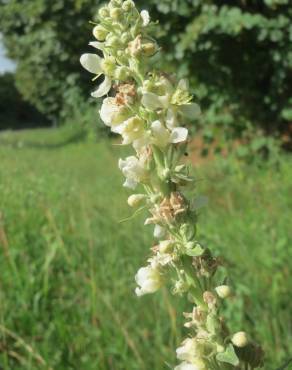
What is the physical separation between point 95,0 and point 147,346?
5802 mm

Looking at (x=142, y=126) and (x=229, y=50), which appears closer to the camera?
(x=142, y=126)

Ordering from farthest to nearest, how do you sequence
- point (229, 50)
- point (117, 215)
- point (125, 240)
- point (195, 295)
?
point (229, 50)
point (117, 215)
point (125, 240)
point (195, 295)

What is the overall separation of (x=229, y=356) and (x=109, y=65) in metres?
0.56

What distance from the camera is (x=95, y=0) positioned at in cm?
781

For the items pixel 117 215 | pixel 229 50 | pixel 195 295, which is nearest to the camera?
pixel 195 295

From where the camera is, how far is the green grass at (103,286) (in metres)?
2.85

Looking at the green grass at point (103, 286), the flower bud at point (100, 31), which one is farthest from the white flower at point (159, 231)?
the green grass at point (103, 286)

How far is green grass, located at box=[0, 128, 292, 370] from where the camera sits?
112 inches

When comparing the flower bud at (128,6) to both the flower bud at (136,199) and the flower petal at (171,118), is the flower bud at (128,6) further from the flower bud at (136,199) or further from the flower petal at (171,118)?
the flower bud at (136,199)

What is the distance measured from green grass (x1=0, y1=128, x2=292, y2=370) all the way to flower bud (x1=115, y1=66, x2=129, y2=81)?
1459 mm

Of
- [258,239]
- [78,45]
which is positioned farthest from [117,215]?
[78,45]

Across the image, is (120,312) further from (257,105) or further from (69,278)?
(257,105)

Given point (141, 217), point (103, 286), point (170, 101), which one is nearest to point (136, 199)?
point (170, 101)

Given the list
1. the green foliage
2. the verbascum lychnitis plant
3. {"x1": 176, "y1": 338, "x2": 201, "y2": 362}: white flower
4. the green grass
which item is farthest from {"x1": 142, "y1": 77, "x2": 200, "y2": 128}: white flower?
the green foliage
